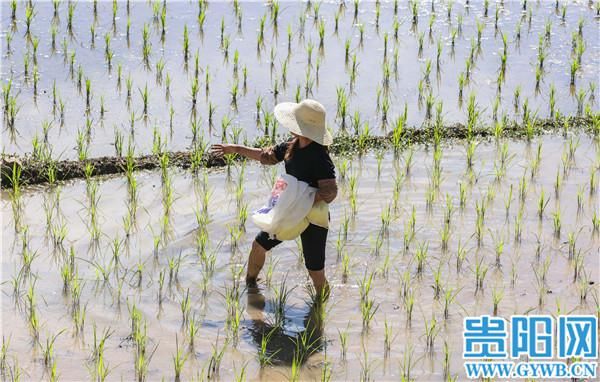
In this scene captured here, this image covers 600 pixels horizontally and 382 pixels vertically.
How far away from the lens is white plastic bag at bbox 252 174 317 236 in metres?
4.94

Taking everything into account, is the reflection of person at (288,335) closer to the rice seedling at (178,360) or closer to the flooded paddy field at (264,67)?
the rice seedling at (178,360)

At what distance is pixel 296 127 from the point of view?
4.86m

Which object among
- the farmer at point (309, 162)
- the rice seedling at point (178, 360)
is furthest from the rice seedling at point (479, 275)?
the rice seedling at point (178, 360)

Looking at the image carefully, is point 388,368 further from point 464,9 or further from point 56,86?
point 464,9

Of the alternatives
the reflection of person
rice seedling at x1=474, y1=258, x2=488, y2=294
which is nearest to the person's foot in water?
the reflection of person

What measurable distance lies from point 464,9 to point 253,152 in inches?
213

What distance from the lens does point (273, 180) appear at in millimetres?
6621

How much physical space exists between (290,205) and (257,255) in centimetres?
40

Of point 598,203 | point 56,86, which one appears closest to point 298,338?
point 598,203

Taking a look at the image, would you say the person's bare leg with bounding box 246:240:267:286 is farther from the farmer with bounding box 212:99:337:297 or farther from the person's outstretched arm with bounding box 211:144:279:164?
the person's outstretched arm with bounding box 211:144:279:164

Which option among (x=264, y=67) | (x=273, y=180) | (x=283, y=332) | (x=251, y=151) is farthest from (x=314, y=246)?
(x=264, y=67)

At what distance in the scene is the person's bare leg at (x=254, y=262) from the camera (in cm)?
520

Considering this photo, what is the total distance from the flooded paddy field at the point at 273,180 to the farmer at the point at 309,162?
200mm

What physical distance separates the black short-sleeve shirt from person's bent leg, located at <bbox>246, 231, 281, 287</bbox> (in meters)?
0.37
